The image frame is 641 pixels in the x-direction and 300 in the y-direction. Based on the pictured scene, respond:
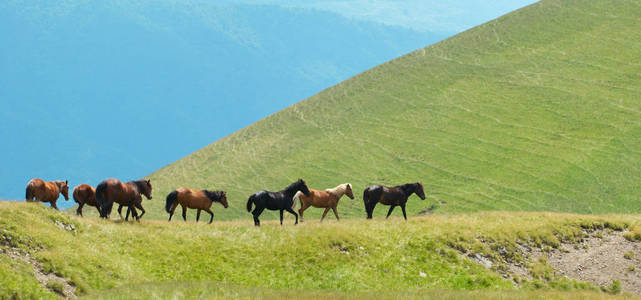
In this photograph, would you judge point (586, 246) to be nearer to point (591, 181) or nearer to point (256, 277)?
point (256, 277)

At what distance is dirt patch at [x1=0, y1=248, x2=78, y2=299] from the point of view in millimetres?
21828

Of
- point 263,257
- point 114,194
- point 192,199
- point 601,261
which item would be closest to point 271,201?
point 263,257

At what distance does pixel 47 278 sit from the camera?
73.4 ft

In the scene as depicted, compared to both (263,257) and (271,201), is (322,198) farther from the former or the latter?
(263,257)

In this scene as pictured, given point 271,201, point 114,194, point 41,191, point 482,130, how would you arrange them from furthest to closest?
1. point 482,130
2. point 41,191
3. point 271,201
4. point 114,194

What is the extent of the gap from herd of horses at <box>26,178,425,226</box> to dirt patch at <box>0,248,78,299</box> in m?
6.51

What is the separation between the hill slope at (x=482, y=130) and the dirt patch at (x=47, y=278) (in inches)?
2514

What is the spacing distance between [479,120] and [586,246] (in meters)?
72.1

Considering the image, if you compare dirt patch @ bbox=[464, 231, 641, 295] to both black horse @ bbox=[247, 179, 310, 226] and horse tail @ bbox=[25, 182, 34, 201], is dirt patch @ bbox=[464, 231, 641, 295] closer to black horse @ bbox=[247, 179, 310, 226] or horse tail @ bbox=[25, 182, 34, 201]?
black horse @ bbox=[247, 179, 310, 226]

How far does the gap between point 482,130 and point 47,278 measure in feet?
286

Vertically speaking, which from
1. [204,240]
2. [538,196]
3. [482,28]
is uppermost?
[482,28]

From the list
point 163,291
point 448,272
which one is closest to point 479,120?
point 448,272

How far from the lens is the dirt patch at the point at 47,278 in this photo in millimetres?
21828

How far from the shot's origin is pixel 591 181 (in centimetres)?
8381
